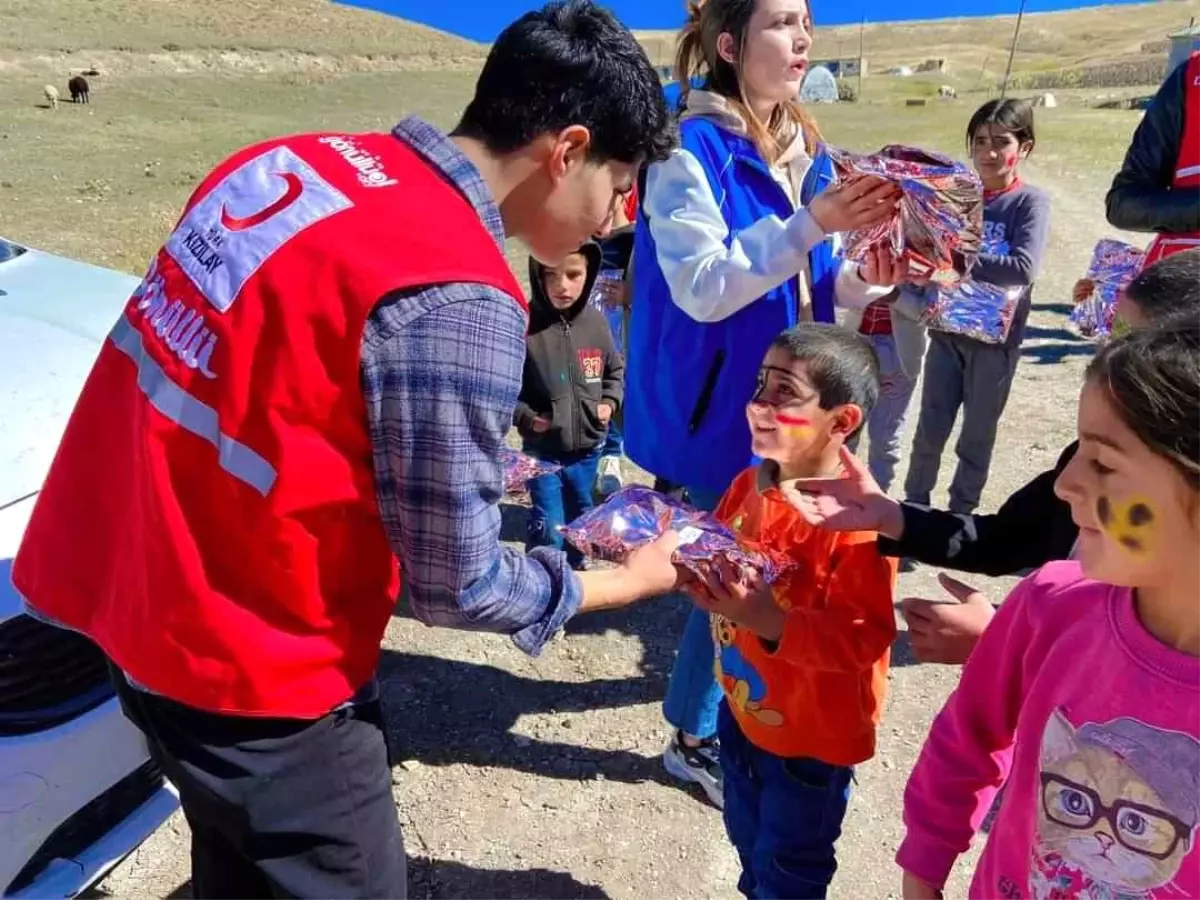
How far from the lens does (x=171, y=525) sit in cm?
141

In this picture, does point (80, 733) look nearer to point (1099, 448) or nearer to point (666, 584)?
point (666, 584)

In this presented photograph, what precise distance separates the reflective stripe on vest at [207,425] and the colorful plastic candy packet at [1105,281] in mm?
3237

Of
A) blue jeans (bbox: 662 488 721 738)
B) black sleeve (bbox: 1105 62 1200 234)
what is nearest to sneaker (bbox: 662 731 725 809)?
blue jeans (bbox: 662 488 721 738)

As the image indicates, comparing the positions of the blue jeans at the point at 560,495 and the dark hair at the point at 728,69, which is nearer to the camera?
the dark hair at the point at 728,69

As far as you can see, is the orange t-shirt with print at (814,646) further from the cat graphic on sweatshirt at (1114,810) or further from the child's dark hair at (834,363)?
the cat graphic on sweatshirt at (1114,810)

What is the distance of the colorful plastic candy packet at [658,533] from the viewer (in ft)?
6.42

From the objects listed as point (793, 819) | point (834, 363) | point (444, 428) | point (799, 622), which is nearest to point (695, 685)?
point (793, 819)

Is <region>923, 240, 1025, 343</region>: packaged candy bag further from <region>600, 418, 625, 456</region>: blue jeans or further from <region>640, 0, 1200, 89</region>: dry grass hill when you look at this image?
<region>640, 0, 1200, 89</region>: dry grass hill

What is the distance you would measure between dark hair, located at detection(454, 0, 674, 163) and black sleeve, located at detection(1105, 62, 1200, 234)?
102 inches

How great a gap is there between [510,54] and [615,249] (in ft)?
10.6

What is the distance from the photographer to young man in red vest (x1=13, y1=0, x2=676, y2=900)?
Answer: 134 centimetres

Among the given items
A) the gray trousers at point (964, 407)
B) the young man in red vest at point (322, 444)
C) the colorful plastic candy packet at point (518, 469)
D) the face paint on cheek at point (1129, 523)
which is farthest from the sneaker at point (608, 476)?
the face paint on cheek at point (1129, 523)

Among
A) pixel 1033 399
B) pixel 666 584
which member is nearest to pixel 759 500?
pixel 666 584

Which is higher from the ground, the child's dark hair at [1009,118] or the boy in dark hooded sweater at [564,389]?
the child's dark hair at [1009,118]
